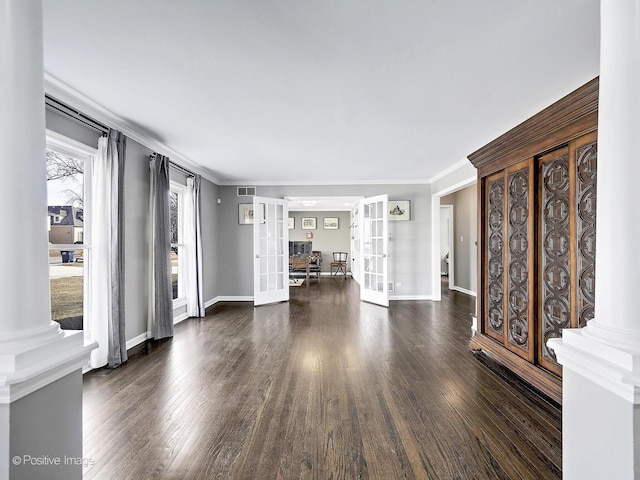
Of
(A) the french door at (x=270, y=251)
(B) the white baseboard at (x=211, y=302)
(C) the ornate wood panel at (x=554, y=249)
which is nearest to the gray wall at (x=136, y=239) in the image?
(B) the white baseboard at (x=211, y=302)

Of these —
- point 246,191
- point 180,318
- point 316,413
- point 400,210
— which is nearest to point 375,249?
point 400,210

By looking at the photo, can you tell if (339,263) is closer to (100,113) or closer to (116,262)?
(116,262)

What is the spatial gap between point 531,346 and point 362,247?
163 inches

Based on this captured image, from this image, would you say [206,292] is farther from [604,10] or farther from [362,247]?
[604,10]

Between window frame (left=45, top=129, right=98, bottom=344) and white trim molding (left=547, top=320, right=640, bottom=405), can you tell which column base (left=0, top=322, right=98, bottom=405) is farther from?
window frame (left=45, top=129, right=98, bottom=344)

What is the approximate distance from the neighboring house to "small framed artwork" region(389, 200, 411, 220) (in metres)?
4.89

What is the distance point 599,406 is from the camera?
1081mm

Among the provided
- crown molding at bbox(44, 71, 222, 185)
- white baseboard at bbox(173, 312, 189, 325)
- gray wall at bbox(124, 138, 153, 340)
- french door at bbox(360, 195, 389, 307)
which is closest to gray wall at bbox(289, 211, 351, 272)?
french door at bbox(360, 195, 389, 307)

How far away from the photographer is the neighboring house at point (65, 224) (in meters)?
2.67

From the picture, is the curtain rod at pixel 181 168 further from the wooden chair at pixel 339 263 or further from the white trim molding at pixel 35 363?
the wooden chair at pixel 339 263

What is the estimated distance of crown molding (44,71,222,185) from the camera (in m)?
2.39

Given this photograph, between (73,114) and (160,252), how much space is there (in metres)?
1.64

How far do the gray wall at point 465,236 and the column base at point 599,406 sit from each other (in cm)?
576

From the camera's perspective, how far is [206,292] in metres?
5.59
